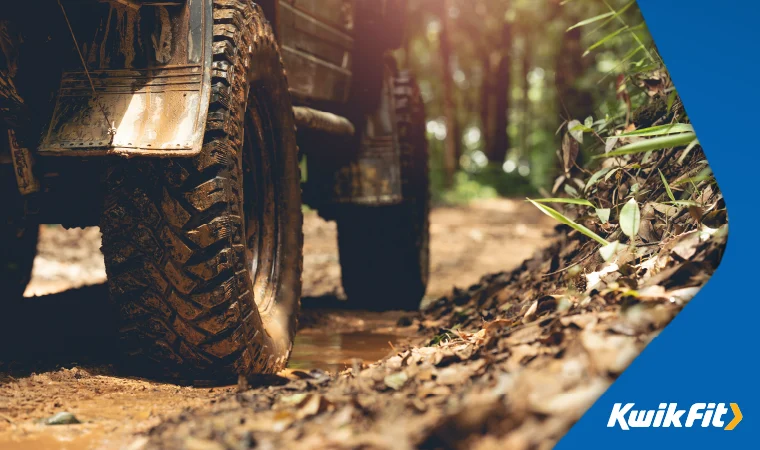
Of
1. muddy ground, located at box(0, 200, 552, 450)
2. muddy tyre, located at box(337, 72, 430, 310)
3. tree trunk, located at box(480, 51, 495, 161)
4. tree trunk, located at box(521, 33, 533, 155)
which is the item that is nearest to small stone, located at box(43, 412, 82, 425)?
muddy ground, located at box(0, 200, 552, 450)

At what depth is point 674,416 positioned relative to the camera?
1.70 meters

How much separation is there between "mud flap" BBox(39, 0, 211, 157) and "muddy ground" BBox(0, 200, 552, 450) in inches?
27.2

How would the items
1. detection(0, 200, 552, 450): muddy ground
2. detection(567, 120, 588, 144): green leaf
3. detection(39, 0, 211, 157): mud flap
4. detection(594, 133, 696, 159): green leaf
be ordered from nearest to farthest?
detection(0, 200, 552, 450): muddy ground
detection(594, 133, 696, 159): green leaf
detection(39, 0, 211, 157): mud flap
detection(567, 120, 588, 144): green leaf

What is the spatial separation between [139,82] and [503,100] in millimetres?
19902

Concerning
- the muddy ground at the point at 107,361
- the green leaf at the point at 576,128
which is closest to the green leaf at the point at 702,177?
the green leaf at the point at 576,128

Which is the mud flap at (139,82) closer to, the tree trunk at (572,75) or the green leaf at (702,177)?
the green leaf at (702,177)

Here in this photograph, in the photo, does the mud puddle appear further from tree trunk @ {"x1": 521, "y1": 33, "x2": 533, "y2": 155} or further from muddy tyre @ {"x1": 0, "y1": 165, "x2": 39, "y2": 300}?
tree trunk @ {"x1": 521, "y1": 33, "x2": 533, "y2": 155}

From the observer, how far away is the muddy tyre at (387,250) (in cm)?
511

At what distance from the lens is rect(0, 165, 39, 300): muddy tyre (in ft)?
8.46

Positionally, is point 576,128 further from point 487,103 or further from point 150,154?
point 487,103

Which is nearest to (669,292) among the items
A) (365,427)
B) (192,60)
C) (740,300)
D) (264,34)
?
(740,300)

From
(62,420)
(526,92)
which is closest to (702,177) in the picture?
(62,420)

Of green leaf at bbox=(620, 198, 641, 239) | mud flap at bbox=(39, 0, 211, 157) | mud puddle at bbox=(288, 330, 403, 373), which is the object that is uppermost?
mud flap at bbox=(39, 0, 211, 157)

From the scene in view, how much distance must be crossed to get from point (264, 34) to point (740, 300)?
1820mm
